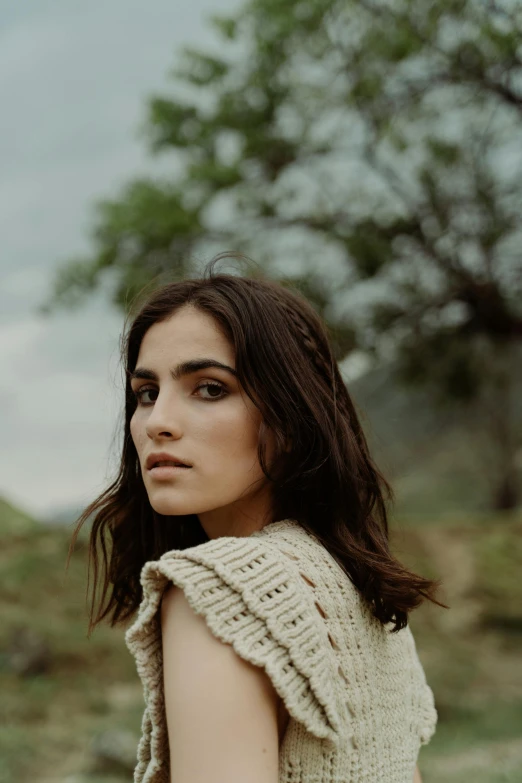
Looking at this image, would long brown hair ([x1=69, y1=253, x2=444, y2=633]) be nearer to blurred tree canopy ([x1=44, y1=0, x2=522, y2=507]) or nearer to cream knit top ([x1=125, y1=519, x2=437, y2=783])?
cream knit top ([x1=125, y1=519, x2=437, y2=783])

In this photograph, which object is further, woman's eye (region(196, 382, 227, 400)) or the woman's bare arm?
woman's eye (region(196, 382, 227, 400))

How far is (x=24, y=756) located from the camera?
6.13 m

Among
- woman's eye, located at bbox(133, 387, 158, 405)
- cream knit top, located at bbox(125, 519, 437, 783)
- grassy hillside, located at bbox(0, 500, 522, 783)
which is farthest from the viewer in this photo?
grassy hillside, located at bbox(0, 500, 522, 783)

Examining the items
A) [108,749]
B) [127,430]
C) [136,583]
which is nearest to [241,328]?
[127,430]

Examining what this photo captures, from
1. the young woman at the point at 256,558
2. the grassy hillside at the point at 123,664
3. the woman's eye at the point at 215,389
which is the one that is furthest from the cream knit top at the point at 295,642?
the grassy hillside at the point at 123,664

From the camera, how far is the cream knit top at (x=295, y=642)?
4.39 ft

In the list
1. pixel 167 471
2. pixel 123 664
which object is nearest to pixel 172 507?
pixel 167 471

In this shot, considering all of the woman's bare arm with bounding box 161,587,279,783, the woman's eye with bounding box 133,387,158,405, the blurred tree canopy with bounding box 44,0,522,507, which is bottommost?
the woman's bare arm with bounding box 161,587,279,783

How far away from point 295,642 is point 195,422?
1.42 ft

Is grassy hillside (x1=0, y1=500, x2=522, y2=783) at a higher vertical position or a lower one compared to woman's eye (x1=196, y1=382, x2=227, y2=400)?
higher

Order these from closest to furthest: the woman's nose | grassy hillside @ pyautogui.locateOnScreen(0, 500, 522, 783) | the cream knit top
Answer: the cream knit top
the woman's nose
grassy hillside @ pyautogui.locateOnScreen(0, 500, 522, 783)

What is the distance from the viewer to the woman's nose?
5.15 ft

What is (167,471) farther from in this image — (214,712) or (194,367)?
(214,712)

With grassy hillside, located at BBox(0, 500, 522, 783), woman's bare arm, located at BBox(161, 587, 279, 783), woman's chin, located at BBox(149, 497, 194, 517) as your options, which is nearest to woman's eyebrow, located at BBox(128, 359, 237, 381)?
woman's chin, located at BBox(149, 497, 194, 517)
